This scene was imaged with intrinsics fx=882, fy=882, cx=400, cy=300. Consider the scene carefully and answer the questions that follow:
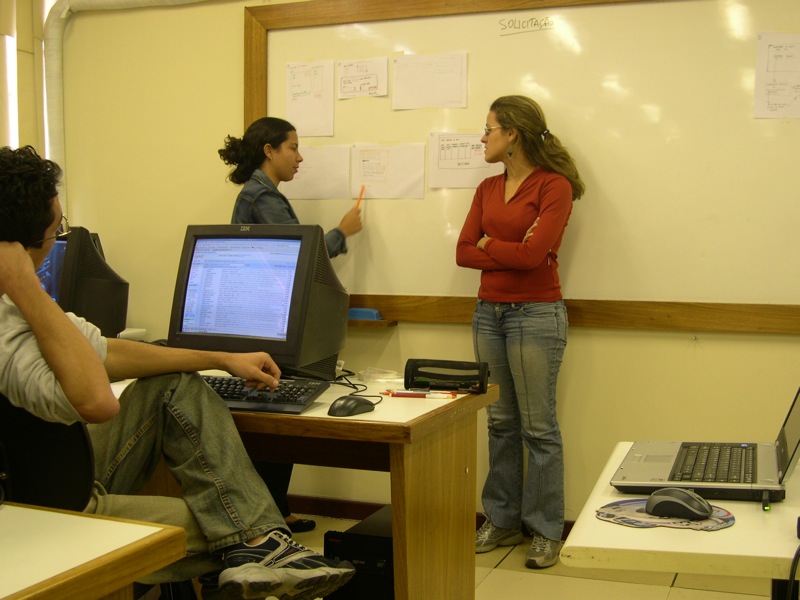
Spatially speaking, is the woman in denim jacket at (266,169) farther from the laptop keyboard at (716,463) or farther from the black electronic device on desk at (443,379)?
the laptop keyboard at (716,463)

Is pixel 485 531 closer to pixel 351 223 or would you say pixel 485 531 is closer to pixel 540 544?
pixel 540 544

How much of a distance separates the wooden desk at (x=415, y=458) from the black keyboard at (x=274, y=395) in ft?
0.13

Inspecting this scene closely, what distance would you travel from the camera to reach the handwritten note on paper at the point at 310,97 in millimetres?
3721

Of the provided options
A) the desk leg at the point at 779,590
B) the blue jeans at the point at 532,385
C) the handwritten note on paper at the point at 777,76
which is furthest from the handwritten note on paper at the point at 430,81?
the desk leg at the point at 779,590

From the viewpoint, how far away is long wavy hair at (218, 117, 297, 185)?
3.42 meters

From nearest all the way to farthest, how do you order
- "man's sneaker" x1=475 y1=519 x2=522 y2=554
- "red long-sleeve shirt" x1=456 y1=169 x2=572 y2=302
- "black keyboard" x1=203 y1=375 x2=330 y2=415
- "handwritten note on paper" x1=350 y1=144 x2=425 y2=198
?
"black keyboard" x1=203 y1=375 x2=330 y2=415 → "red long-sleeve shirt" x1=456 y1=169 x2=572 y2=302 → "man's sneaker" x1=475 y1=519 x2=522 y2=554 → "handwritten note on paper" x1=350 y1=144 x2=425 y2=198

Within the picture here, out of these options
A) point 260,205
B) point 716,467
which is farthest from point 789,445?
point 260,205

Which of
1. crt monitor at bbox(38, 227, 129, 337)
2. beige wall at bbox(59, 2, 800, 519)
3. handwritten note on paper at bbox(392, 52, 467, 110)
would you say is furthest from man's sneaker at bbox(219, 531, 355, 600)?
handwritten note on paper at bbox(392, 52, 467, 110)

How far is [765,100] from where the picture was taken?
311 centimetres

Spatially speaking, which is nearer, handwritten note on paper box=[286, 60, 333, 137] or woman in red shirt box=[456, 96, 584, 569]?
woman in red shirt box=[456, 96, 584, 569]

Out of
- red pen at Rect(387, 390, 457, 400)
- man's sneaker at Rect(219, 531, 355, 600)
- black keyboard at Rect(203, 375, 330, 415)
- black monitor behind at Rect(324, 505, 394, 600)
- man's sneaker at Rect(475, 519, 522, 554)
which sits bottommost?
man's sneaker at Rect(475, 519, 522, 554)

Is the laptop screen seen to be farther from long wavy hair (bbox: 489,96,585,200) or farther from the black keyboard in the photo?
long wavy hair (bbox: 489,96,585,200)

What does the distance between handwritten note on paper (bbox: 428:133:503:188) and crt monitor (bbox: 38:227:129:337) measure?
1.39 meters

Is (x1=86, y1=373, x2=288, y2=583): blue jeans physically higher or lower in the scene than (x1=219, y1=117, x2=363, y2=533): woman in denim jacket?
lower
